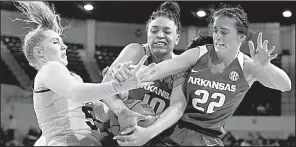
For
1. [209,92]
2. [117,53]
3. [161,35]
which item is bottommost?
[209,92]

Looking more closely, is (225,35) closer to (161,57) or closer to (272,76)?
(272,76)

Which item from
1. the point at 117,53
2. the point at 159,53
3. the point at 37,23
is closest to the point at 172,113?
the point at 159,53

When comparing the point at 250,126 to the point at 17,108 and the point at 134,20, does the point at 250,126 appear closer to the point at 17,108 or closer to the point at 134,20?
the point at 134,20

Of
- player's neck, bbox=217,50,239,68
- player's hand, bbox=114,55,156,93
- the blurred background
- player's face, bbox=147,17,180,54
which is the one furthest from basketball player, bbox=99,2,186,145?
the blurred background

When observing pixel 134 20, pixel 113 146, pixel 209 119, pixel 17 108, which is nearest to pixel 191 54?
pixel 209 119

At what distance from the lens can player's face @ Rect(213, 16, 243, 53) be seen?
2.58 metres

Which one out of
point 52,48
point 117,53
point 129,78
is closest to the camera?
point 129,78

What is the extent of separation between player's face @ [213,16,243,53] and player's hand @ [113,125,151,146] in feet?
2.15

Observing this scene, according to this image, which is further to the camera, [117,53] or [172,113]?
[117,53]

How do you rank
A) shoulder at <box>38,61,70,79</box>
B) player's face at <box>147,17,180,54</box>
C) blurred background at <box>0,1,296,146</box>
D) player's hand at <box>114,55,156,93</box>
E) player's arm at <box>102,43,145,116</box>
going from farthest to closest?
blurred background at <box>0,1,296,146</box> < player's face at <box>147,17,180,54</box> < player's arm at <box>102,43,145,116</box> < shoulder at <box>38,61,70,79</box> < player's hand at <box>114,55,156,93</box>

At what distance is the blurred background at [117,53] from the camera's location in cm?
816

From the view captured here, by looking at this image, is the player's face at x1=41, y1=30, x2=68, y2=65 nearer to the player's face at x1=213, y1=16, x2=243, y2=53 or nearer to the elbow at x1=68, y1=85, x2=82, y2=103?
the elbow at x1=68, y1=85, x2=82, y2=103

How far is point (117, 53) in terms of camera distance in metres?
8.63

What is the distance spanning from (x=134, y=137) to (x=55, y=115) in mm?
451
